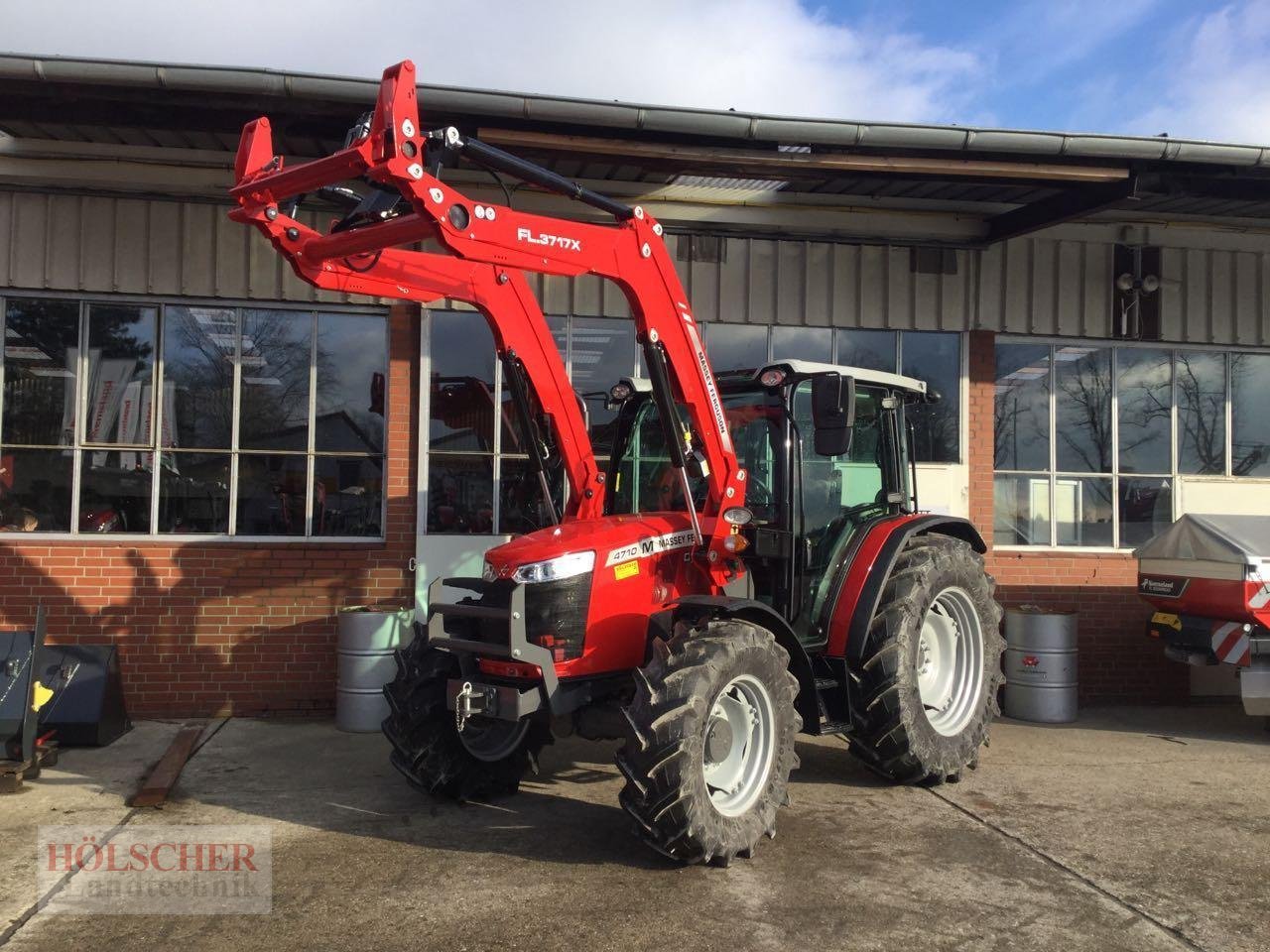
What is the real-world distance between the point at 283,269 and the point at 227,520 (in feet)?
6.80

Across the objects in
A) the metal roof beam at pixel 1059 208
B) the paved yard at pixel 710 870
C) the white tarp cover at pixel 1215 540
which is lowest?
the paved yard at pixel 710 870


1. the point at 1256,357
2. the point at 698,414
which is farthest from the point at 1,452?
the point at 1256,357

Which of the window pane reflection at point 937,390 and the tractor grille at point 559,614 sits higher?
the window pane reflection at point 937,390

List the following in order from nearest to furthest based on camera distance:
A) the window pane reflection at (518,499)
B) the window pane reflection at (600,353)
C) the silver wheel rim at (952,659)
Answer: the silver wheel rim at (952,659) → the window pane reflection at (518,499) → the window pane reflection at (600,353)

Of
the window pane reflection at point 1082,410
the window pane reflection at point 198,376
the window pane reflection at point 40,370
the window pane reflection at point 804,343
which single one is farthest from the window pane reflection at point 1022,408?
the window pane reflection at point 40,370

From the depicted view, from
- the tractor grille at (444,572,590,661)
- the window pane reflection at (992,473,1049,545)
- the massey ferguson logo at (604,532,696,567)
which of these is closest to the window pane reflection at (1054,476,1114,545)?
the window pane reflection at (992,473,1049,545)

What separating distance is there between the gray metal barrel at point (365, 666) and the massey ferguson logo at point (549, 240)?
3711 millimetres

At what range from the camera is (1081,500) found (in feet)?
29.9

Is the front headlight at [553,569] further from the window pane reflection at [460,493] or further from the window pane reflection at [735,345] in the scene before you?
the window pane reflection at [735,345]

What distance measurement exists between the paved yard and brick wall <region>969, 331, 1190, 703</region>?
198cm

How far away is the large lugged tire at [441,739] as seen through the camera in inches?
208

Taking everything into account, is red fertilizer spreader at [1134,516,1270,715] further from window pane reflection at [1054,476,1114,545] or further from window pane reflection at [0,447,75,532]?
window pane reflection at [0,447,75,532]

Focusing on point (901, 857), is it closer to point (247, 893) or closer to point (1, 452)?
point (247, 893)

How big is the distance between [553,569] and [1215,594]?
519 cm
